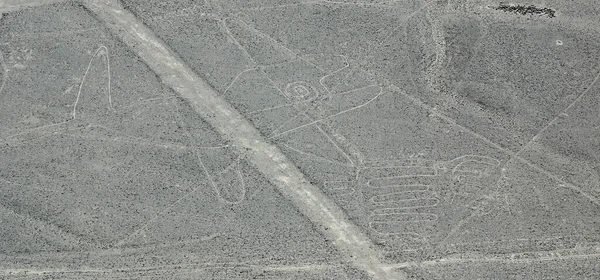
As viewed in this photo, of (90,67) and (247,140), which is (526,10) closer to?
(247,140)

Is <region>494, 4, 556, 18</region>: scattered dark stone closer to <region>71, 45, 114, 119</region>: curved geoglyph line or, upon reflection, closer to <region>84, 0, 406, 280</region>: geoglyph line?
<region>84, 0, 406, 280</region>: geoglyph line

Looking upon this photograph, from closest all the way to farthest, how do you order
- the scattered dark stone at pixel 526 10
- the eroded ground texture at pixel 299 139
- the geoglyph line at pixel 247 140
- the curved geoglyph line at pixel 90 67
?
the eroded ground texture at pixel 299 139 → the geoglyph line at pixel 247 140 → the curved geoglyph line at pixel 90 67 → the scattered dark stone at pixel 526 10

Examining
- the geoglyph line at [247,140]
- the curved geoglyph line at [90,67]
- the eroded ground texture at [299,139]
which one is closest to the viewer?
the eroded ground texture at [299,139]

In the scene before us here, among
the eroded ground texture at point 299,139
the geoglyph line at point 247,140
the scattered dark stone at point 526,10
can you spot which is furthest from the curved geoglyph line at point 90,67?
the scattered dark stone at point 526,10

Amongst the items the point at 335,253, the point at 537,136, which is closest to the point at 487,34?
the point at 537,136

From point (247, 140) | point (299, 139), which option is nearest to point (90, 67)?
point (247, 140)

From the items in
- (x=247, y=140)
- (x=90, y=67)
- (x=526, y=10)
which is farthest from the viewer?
(x=526, y=10)

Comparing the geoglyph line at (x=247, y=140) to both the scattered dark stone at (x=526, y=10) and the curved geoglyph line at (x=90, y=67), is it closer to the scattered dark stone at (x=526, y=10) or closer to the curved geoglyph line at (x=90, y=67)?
the curved geoglyph line at (x=90, y=67)
